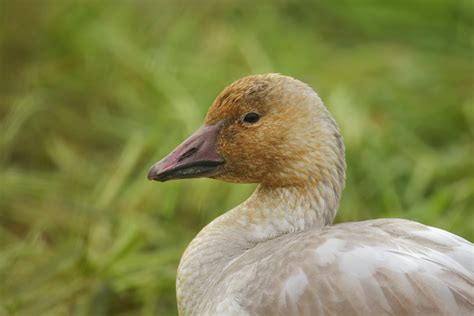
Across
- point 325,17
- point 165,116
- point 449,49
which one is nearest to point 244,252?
point 165,116

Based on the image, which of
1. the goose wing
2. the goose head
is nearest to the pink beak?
the goose head

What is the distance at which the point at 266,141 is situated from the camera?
9.48 ft

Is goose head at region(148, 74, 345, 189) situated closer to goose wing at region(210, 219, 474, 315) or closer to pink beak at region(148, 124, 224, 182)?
pink beak at region(148, 124, 224, 182)

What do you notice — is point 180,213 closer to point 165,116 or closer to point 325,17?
point 165,116

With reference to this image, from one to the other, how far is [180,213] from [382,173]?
0.85m

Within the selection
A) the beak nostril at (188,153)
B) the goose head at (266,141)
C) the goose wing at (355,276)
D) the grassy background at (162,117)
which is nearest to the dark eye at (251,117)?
the goose head at (266,141)

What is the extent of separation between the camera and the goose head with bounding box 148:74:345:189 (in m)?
2.85

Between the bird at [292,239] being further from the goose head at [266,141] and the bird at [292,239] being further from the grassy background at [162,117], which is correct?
the grassy background at [162,117]

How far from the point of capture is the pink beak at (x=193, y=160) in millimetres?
2855

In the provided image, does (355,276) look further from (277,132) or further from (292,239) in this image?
(277,132)

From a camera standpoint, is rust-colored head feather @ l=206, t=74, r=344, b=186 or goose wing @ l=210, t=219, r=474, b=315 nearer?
goose wing @ l=210, t=219, r=474, b=315

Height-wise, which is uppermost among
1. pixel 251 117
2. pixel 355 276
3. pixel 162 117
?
pixel 251 117

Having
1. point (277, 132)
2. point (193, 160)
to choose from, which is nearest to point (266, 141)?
point (277, 132)

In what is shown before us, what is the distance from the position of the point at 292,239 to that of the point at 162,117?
2065mm
